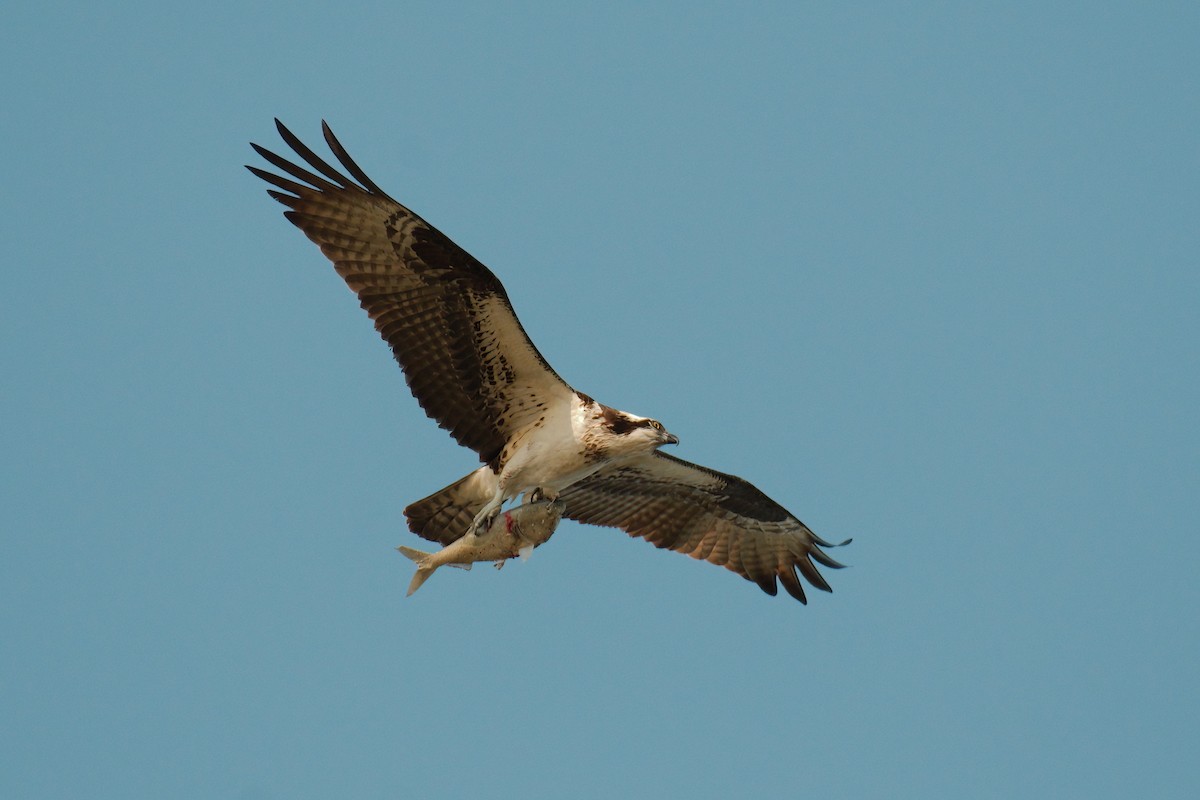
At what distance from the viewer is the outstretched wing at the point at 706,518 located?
12.8 m

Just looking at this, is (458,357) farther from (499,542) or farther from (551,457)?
(499,542)

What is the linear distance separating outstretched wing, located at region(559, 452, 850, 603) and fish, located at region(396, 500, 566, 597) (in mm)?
2299

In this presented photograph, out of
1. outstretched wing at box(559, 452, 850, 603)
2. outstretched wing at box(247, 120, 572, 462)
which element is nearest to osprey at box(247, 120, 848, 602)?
outstretched wing at box(247, 120, 572, 462)

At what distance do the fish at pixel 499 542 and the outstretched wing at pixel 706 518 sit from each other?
7.54 feet

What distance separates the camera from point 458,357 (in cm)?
1123

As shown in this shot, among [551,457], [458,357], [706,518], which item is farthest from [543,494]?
[706,518]

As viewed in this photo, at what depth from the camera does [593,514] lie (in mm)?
13000

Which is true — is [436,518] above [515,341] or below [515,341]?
below

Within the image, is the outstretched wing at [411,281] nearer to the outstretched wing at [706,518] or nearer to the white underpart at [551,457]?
the white underpart at [551,457]

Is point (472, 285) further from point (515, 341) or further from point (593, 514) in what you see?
point (593, 514)

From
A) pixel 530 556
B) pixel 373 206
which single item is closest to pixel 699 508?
pixel 530 556

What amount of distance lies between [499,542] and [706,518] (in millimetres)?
3537

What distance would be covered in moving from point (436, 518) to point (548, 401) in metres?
1.35

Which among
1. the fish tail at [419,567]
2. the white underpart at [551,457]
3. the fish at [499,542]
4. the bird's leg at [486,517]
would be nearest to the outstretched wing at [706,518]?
the white underpart at [551,457]
